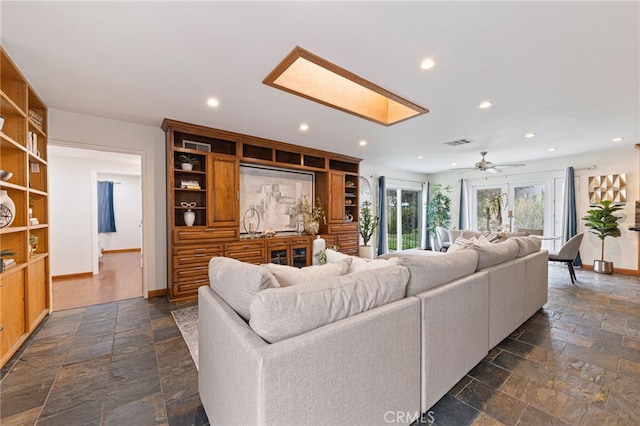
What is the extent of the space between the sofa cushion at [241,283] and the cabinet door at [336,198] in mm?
3795

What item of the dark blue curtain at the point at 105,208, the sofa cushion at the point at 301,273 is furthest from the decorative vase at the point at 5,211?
the dark blue curtain at the point at 105,208

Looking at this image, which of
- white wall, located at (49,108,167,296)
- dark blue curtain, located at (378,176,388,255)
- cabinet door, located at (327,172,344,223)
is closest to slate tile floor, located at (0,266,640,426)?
white wall, located at (49,108,167,296)

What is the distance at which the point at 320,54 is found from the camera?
1998 mm

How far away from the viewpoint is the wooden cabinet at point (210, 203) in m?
3.58

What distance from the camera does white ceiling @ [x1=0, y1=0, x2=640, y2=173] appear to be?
1596 mm

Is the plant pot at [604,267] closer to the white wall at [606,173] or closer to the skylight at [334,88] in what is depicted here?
the white wall at [606,173]

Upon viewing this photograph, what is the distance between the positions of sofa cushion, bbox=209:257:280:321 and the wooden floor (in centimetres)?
326

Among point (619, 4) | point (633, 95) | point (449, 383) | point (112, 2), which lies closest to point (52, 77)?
point (112, 2)

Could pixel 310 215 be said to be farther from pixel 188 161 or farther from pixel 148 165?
pixel 148 165

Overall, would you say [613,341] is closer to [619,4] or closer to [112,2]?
[619,4]

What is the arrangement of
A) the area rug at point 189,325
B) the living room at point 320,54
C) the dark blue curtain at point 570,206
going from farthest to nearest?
the dark blue curtain at point 570,206 < the area rug at point 189,325 < the living room at point 320,54

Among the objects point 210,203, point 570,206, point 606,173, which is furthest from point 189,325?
point 606,173

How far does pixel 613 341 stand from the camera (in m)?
2.43

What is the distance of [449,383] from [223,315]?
1.50m
